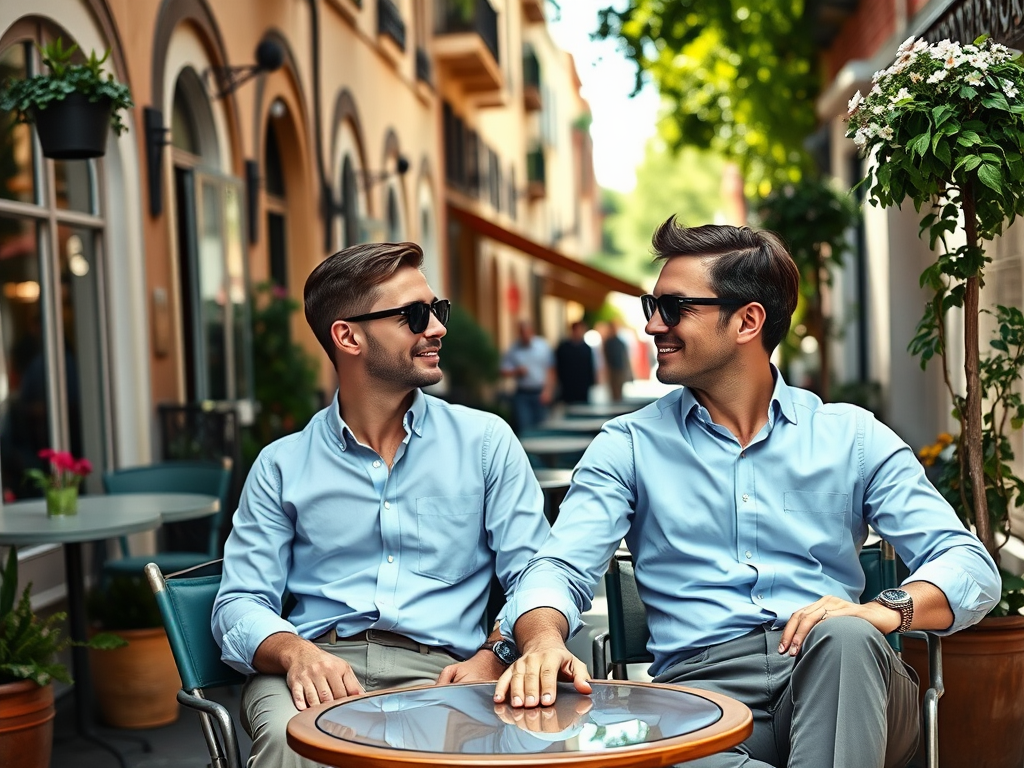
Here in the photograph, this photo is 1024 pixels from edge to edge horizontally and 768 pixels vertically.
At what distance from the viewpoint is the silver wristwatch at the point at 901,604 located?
2609 mm

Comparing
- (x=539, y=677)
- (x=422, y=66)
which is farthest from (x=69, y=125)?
(x=422, y=66)

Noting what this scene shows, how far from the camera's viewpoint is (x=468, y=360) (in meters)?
15.1

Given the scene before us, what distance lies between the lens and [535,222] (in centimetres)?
3189

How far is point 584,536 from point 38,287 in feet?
15.2

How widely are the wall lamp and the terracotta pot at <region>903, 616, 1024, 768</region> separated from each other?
677 cm

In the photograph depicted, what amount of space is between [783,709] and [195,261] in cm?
646

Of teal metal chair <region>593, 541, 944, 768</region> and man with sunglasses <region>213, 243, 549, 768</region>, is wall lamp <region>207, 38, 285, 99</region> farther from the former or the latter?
teal metal chair <region>593, 541, 944, 768</region>

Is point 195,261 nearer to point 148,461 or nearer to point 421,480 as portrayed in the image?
point 148,461

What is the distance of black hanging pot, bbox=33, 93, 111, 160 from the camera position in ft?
18.3

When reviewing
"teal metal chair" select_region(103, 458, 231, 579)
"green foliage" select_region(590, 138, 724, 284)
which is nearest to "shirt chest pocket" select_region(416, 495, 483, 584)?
"teal metal chair" select_region(103, 458, 231, 579)

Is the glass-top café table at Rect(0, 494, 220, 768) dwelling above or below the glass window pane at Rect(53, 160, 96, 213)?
below

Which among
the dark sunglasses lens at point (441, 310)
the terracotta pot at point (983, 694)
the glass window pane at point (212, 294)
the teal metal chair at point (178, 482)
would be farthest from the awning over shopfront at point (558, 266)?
the dark sunglasses lens at point (441, 310)

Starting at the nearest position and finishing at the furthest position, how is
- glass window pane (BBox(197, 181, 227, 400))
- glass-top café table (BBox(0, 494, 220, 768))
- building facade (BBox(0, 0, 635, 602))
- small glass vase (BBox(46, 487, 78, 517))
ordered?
glass-top café table (BBox(0, 494, 220, 768)) < small glass vase (BBox(46, 487, 78, 517)) < building facade (BBox(0, 0, 635, 602)) < glass window pane (BBox(197, 181, 227, 400))

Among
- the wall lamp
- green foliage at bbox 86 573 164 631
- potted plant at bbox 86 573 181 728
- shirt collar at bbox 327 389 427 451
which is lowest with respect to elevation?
potted plant at bbox 86 573 181 728
